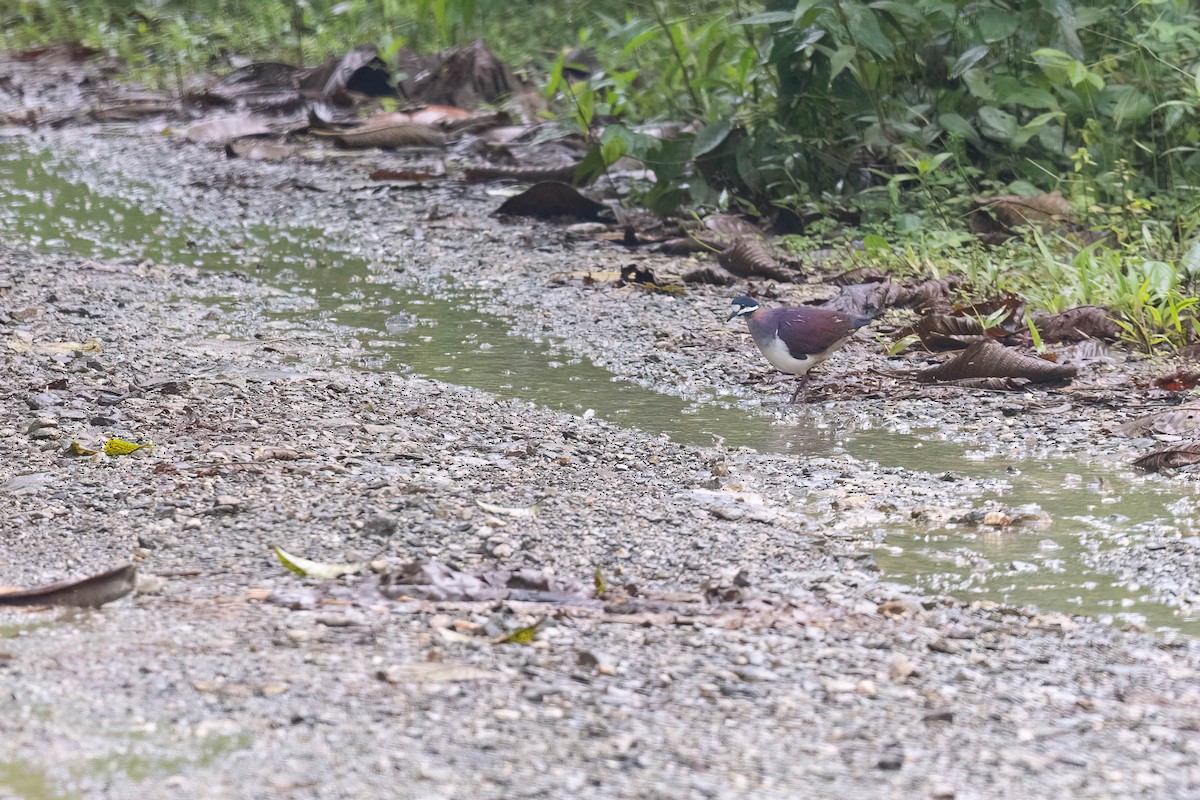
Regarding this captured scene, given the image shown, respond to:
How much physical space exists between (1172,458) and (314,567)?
2.34 metres

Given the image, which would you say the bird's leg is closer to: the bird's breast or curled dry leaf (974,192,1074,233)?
the bird's breast

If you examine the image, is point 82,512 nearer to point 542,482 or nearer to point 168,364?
point 542,482

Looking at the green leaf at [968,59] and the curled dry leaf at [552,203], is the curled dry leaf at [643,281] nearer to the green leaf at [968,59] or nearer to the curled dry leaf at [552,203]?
the curled dry leaf at [552,203]

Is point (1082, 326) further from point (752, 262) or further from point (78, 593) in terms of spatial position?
point (78, 593)

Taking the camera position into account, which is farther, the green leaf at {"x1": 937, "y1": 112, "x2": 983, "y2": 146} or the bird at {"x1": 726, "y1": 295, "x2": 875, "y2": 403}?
the green leaf at {"x1": 937, "y1": 112, "x2": 983, "y2": 146}

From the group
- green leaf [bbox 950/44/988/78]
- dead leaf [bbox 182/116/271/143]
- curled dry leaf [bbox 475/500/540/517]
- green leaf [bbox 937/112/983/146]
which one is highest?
green leaf [bbox 950/44/988/78]

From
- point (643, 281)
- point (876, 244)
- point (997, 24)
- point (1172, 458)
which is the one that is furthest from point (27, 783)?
point (997, 24)

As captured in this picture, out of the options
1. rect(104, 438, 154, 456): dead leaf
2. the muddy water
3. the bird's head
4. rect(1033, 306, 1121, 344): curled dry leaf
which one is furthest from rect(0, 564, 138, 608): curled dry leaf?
rect(1033, 306, 1121, 344): curled dry leaf

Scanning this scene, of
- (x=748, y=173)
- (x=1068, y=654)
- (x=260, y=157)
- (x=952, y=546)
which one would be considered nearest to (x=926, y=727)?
(x=1068, y=654)

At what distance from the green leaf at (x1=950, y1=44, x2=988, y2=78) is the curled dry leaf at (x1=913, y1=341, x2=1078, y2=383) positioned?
2.12 metres

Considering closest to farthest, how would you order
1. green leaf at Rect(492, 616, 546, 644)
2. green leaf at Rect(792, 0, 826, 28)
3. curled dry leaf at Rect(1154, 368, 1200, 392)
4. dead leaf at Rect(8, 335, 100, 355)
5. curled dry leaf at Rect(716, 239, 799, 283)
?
green leaf at Rect(492, 616, 546, 644) < curled dry leaf at Rect(1154, 368, 1200, 392) < dead leaf at Rect(8, 335, 100, 355) < green leaf at Rect(792, 0, 826, 28) < curled dry leaf at Rect(716, 239, 799, 283)

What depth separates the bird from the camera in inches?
180

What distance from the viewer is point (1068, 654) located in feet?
8.66

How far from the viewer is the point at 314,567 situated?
2.91m
